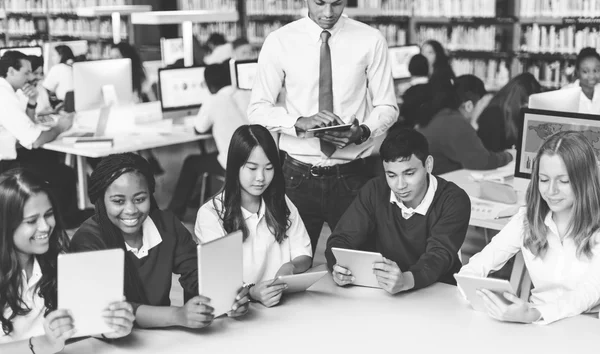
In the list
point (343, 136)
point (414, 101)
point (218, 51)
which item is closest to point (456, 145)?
point (414, 101)

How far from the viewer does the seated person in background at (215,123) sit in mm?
5062

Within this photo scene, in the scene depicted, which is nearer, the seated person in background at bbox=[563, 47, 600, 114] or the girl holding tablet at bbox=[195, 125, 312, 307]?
the girl holding tablet at bbox=[195, 125, 312, 307]

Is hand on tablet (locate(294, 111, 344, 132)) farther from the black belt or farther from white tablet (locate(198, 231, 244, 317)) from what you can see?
white tablet (locate(198, 231, 244, 317))

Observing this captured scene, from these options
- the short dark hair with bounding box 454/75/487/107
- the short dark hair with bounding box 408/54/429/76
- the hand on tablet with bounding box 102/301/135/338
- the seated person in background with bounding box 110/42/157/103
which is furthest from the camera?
the short dark hair with bounding box 408/54/429/76

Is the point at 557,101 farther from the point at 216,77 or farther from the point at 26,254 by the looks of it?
the point at 26,254

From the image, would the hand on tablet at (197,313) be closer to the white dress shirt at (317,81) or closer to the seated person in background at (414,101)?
the white dress shirt at (317,81)

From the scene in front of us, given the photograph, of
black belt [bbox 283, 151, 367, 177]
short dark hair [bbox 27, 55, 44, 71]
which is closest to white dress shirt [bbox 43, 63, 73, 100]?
short dark hair [bbox 27, 55, 44, 71]

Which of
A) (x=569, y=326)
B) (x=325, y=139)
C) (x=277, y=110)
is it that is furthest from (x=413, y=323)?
(x=277, y=110)

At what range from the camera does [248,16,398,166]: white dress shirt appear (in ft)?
9.66

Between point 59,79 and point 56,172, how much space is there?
2137 millimetres

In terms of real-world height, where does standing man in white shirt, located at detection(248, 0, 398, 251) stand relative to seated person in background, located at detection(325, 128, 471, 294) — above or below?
above

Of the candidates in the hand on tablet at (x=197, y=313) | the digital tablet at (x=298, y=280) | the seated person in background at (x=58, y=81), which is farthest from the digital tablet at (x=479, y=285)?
the seated person in background at (x=58, y=81)

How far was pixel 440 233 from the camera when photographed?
8.37 ft

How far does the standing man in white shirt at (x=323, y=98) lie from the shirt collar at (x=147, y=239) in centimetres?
74
